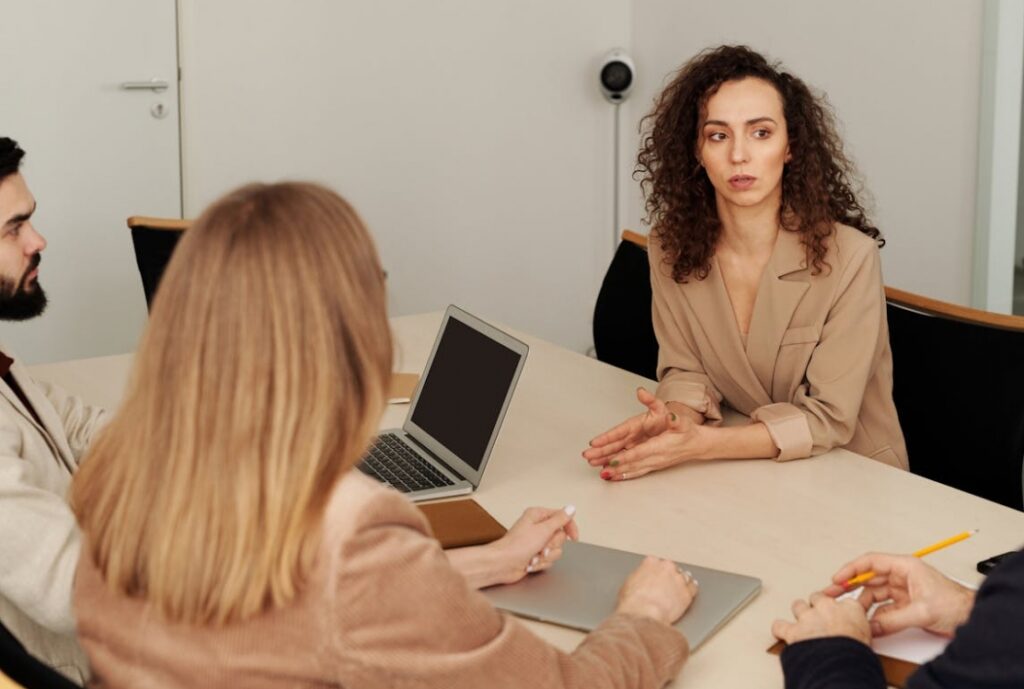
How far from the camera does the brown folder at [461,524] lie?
1.82 metres

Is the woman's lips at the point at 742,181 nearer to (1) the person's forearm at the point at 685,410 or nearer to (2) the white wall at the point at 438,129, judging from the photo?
(1) the person's forearm at the point at 685,410

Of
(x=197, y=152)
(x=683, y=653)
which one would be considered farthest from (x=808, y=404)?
(x=197, y=152)

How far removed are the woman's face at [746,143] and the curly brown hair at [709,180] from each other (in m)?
0.02

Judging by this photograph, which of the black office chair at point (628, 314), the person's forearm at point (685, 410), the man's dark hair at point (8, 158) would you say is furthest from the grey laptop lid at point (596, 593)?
the black office chair at point (628, 314)

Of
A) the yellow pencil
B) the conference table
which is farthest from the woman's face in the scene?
the yellow pencil

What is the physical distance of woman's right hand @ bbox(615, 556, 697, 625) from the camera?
151 centimetres

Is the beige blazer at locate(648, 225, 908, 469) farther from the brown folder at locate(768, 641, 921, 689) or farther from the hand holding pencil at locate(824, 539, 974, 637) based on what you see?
the brown folder at locate(768, 641, 921, 689)

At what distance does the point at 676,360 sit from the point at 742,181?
37 centimetres

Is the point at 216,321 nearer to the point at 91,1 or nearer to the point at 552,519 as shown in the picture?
the point at 552,519

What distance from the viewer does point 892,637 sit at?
4.97 feet

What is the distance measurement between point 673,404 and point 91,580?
134 centimetres

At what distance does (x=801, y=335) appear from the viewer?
2.33 metres

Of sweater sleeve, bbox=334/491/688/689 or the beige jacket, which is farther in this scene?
the beige jacket

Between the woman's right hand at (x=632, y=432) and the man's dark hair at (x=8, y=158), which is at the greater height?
the man's dark hair at (x=8, y=158)
